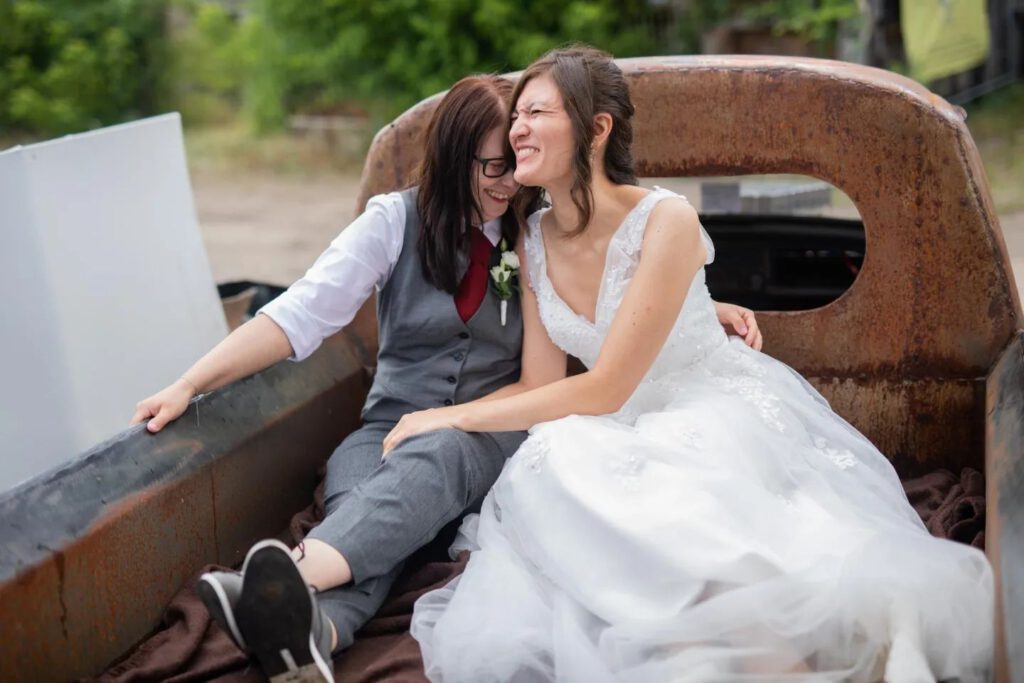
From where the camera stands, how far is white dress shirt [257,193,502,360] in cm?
259

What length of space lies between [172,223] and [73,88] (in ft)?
32.1

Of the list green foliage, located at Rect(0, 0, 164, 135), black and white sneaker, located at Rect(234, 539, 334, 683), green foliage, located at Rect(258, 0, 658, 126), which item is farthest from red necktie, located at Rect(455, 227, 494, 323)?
green foliage, located at Rect(0, 0, 164, 135)

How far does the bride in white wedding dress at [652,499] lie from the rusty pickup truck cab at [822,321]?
0.97 feet

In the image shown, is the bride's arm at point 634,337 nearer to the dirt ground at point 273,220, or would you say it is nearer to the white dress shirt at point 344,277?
the white dress shirt at point 344,277

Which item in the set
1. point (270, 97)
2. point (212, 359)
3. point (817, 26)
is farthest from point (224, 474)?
point (270, 97)

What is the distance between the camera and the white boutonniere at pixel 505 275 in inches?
105

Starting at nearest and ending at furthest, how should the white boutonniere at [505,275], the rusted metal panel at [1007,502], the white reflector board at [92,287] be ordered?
the rusted metal panel at [1007,502], the white boutonniere at [505,275], the white reflector board at [92,287]

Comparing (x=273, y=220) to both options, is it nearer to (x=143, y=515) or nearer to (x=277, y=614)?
(x=143, y=515)

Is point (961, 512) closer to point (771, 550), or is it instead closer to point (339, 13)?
point (771, 550)

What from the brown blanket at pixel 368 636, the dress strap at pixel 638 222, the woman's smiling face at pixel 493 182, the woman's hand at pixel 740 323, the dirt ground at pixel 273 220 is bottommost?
the dirt ground at pixel 273 220

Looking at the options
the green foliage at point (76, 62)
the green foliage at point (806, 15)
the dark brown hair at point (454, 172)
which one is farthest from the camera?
the green foliage at point (76, 62)

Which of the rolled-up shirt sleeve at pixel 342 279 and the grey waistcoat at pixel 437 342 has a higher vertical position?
the rolled-up shirt sleeve at pixel 342 279

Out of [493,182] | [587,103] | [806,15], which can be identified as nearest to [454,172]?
[493,182]

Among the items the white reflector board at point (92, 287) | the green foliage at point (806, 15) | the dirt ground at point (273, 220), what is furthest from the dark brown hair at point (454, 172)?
the green foliage at point (806, 15)
